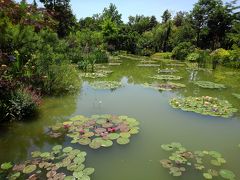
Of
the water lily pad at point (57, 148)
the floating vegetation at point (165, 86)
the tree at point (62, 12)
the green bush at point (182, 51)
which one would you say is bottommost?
the water lily pad at point (57, 148)

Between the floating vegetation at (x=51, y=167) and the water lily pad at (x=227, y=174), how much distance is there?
181 cm

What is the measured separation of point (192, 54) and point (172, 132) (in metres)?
16.7

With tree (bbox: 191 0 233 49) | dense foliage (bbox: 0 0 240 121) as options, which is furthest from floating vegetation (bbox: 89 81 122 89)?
tree (bbox: 191 0 233 49)

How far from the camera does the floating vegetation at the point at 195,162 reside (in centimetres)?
333

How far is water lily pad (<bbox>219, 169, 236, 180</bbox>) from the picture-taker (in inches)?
128

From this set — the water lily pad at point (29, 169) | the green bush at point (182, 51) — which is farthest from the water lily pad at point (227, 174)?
the green bush at point (182, 51)

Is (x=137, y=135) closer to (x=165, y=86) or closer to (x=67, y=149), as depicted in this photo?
(x=67, y=149)

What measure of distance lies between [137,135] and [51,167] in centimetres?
180

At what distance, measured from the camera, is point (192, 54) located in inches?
795

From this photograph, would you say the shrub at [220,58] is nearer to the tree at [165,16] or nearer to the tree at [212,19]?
the tree at [212,19]

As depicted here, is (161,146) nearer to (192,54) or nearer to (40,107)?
(40,107)

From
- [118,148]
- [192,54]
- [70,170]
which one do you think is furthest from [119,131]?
[192,54]

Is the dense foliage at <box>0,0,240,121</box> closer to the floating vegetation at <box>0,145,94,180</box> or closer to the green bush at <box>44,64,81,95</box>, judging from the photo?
the green bush at <box>44,64,81,95</box>

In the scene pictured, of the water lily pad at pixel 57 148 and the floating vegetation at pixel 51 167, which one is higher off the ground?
the water lily pad at pixel 57 148
